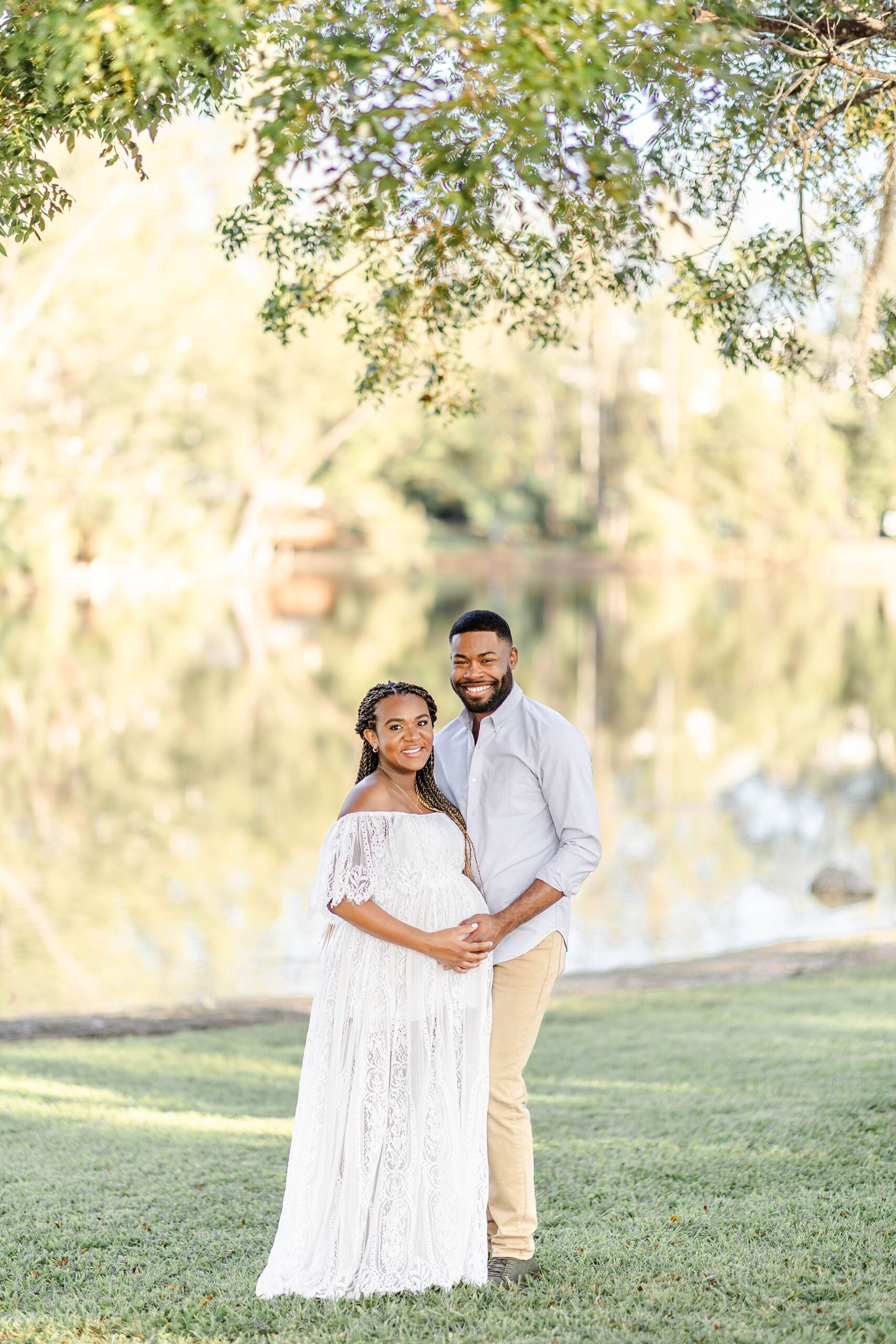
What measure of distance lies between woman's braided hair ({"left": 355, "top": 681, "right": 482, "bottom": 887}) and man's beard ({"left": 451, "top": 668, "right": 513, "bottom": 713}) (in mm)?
123

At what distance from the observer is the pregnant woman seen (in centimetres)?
374

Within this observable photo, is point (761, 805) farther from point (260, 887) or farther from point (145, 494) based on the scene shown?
point (145, 494)

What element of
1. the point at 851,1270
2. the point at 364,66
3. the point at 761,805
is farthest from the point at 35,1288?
the point at 761,805

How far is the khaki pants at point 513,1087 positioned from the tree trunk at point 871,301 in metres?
2.17

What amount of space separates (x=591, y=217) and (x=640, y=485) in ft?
209

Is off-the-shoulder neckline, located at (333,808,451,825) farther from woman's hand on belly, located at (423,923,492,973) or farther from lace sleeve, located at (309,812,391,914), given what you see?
woman's hand on belly, located at (423,923,492,973)

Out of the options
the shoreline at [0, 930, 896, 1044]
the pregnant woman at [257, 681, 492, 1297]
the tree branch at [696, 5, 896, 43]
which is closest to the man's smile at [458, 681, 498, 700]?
the pregnant woman at [257, 681, 492, 1297]

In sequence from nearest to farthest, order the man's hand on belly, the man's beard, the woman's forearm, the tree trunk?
1. the woman's forearm
2. the man's hand on belly
3. the man's beard
4. the tree trunk

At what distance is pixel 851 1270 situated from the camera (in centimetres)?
404

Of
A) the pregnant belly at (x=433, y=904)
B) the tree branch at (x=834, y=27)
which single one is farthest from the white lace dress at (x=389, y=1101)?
the tree branch at (x=834, y=27)

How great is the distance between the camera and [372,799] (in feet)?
12.4

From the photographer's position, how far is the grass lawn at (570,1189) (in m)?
3.77

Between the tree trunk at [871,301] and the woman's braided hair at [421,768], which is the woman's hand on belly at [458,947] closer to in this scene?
the woman's braided hair at [421,768]

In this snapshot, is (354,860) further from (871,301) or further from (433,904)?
(871,301)
